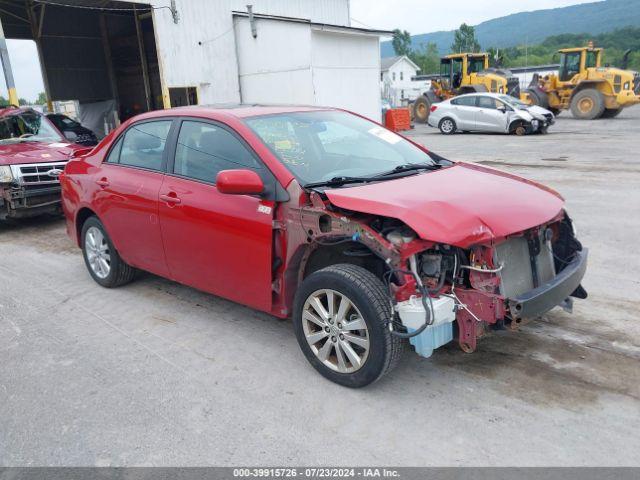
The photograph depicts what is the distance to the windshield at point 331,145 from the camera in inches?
151

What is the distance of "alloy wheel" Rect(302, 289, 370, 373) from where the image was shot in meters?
3.24

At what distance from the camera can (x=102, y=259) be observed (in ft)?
17.6

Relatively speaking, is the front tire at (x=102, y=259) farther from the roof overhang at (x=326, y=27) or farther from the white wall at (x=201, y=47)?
the roof overhang at (x=326, y=27)

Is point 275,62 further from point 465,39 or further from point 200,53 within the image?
point 465,39

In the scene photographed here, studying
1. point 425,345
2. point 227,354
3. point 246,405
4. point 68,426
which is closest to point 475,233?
point 425,345

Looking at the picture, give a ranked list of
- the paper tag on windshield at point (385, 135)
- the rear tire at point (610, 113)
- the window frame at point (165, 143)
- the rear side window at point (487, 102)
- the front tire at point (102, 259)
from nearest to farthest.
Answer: the window frame at point (165, 143) < the paper tag on windshield at point (385, 135) < the front tire at point (102, 259) < the rear side window at point (487, 102) < the rear tire at point (610, 113)

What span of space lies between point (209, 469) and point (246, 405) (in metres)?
0.56

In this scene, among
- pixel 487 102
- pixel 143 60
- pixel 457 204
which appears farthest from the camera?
pixel 143 60

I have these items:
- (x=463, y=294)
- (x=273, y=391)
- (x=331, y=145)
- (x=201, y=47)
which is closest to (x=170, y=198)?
(x=331, y=145)

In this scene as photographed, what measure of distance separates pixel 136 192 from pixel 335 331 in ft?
7.61

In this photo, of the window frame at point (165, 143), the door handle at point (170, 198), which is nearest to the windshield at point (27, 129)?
the window frame at point (165, 143)

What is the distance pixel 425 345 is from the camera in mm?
3047

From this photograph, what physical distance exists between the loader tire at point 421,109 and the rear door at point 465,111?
5.82 meters

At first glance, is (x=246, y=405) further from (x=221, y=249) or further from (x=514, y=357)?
(x=514, y=357)
